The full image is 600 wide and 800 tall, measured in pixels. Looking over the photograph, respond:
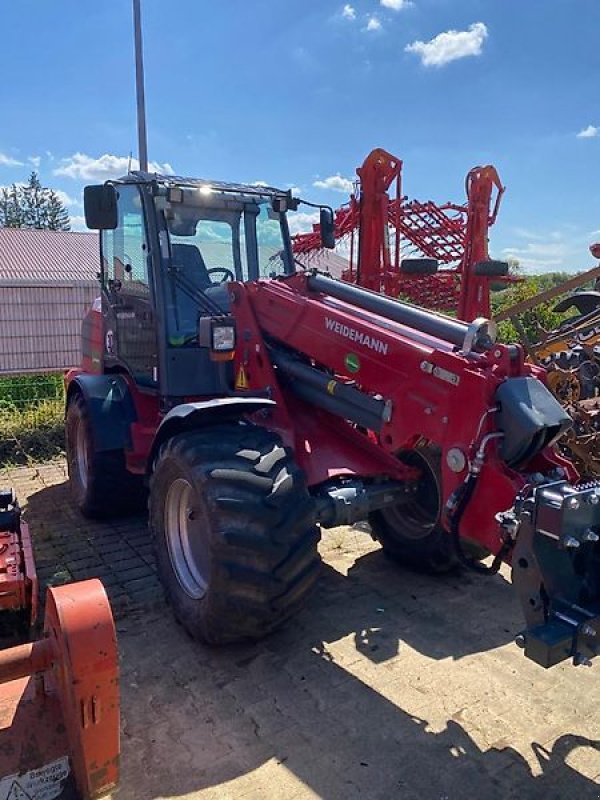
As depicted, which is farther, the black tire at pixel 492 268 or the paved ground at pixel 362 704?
the black tire at pixel 492 268

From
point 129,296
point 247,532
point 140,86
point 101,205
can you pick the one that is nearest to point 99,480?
point 129,296

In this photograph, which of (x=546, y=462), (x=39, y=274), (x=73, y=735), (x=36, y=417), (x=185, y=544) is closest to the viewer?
(x=73, y=735)

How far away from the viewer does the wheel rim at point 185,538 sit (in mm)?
3842

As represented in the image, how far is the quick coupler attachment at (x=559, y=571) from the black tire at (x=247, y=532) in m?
1.07

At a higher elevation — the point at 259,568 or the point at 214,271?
the point at 214,271

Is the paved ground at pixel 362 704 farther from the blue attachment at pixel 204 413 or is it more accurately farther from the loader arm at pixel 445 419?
the blue attachment at pixel 204 413

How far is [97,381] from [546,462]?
356cm

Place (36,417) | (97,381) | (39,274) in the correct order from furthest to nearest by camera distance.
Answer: (39,274)
(36,417)
(97,381)

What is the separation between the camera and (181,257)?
4.72m

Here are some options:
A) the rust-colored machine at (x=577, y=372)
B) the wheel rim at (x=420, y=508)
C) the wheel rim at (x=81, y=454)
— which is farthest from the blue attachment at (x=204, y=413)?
the rust-colored machine at (x=577, y=372)

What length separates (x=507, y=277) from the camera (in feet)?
27.5

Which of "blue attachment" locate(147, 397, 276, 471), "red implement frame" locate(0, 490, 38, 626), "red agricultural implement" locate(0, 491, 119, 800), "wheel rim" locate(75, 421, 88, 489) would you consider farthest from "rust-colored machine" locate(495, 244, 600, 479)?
"red agricultural implement" locate(0, 491, 119, 800)

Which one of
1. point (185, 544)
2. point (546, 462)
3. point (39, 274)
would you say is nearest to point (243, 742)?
point (185, 544)

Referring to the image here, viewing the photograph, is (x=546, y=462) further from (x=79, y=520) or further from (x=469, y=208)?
(x=469, y=208)
